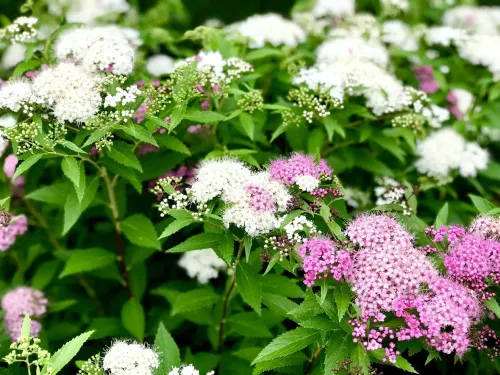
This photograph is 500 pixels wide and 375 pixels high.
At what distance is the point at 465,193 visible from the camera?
4.08 metres

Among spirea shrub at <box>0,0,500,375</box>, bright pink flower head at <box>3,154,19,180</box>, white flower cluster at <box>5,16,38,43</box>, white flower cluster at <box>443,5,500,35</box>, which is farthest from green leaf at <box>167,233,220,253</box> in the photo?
white flower cluster at <box>443,5,500,35</box>

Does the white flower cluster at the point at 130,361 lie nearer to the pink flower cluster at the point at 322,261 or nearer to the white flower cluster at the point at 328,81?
the pink flower cluster at the point at 322,261

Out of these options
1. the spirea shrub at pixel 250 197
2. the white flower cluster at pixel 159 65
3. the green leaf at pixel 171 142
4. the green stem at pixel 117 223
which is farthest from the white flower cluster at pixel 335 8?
the green stem at pixel 117 223

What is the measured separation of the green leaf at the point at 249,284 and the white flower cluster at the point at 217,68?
88cm

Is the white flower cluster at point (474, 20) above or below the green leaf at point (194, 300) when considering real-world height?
above

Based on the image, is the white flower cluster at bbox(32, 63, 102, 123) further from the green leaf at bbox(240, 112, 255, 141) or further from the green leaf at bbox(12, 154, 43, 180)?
the green leaf at bbox(240, 112, 255, 141)

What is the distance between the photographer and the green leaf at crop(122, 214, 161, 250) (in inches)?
115

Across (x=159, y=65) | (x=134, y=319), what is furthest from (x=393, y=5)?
(x=134, y=319)

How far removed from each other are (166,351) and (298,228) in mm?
803

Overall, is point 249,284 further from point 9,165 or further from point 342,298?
point 9,165

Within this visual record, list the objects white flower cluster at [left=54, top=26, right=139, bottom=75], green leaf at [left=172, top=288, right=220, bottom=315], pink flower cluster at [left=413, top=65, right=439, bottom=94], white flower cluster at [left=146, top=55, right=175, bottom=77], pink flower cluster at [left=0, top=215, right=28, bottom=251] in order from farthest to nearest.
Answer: pink flower cluster at [left=413, top=65, right=439, bottom=94] → white flower cluster at [left=146, top=55, right=175, bottom=77] → pink flower cluster at [left=0, top=215, right=28, bottom=251] → green leaf at [left=172, top=288, right=220, bottom=315] → white flower cluster at [left=54, top=26, right=139, bottom=75]

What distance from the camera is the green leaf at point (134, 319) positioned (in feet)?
10.1

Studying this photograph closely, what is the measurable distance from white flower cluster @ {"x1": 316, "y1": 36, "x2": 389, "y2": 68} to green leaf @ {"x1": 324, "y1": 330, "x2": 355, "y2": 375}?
1.84m

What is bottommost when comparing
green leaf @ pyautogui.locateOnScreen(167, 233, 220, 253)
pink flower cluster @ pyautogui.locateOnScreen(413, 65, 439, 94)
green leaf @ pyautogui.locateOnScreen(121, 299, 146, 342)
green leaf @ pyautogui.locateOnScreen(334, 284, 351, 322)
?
green leaf @ pyautogui.locateOnScreen(121, 299, 146, 342)
